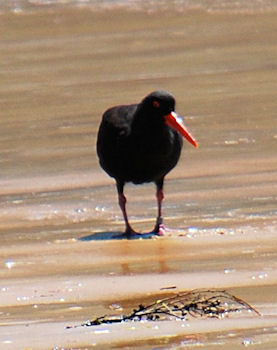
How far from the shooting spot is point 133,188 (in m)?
8.82

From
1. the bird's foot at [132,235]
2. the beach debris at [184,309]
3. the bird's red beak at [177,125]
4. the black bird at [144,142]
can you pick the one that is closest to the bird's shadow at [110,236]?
the bird's foot at [132,235]

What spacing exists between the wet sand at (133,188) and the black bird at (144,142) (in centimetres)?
35

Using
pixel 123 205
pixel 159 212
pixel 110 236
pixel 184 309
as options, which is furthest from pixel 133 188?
pixel 184 309

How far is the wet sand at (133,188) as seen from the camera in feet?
17.4

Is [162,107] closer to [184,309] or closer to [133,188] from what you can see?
[133,188]

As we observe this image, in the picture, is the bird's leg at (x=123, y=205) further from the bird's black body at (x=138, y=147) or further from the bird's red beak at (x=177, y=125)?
the bird's red beak at (x=177, y=125)

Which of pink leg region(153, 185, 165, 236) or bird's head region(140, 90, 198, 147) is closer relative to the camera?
pink leg region(153, 185, 165, 236)

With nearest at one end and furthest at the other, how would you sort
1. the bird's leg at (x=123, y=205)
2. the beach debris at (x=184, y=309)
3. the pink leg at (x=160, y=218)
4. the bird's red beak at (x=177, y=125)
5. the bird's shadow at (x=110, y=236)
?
the beach debris at (x=184, y=309) → the bird's shadow at (x=110, y=236) → the pink leg at (x=160, y=218) → the bird's leg at (x=123, y=205) → the bird's red beak at (x=177, y=125)

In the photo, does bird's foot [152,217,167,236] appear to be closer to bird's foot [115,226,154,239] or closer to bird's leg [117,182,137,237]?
bird's foot [115,226,154,239]

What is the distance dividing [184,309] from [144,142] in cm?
260

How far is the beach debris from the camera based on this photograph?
5148 mm

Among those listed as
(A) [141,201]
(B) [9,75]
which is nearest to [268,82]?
(B) [9,75]

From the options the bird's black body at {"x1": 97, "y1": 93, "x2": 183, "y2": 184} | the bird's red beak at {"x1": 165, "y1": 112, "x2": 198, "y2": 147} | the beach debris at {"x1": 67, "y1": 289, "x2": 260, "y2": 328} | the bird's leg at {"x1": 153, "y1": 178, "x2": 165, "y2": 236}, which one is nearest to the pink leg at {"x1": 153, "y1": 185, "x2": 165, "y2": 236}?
the bird's leg at {"x1": 153, "y1": 178, "x2": 165, "y2": 236}

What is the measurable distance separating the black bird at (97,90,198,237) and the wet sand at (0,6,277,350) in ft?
1.14
